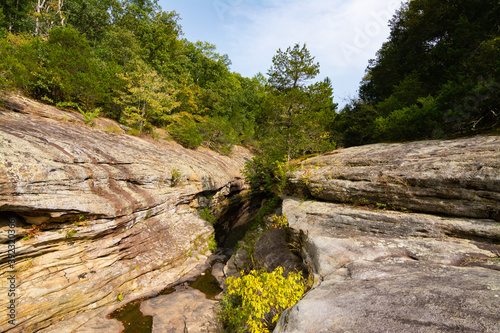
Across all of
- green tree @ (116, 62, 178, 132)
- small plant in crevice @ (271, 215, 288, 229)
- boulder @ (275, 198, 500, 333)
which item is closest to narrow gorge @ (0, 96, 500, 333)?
boulder @ (275, 198, 500, 333)

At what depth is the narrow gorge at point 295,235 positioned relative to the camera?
2621 mm

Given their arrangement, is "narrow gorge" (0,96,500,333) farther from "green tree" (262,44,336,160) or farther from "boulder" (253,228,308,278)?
"green tree" (262,44,336,160)

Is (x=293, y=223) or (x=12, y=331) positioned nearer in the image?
→ (x=12, y=331)

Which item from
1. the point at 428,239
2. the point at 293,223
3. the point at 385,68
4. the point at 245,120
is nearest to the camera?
the point at 428,239

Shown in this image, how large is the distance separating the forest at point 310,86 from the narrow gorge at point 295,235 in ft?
7.67

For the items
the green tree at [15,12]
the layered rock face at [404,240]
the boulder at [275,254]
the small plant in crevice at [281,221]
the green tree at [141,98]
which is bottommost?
the boulder at [275,254]

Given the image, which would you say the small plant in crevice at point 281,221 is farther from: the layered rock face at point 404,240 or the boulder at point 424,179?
the boulder at point 424,179

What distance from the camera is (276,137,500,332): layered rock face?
7.38 feet

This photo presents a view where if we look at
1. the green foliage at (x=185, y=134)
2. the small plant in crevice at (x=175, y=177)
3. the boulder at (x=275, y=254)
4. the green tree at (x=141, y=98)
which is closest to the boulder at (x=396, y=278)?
the boulder at (x=275, y=254)

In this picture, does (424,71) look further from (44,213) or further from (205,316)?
(44,213)

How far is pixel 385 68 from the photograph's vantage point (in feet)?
60.6

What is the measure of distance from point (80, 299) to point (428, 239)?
9672mm

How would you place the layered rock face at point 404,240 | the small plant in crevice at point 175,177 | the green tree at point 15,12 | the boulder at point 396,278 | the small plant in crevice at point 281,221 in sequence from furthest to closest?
the green tree at point 15,12
the small plant in crevice at point 175,177
the small plant in crevice at point 281,221
the layered rock face at point 404,240
the boulder at point 396,278

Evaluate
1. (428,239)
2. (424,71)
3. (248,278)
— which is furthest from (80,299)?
(424,71)
